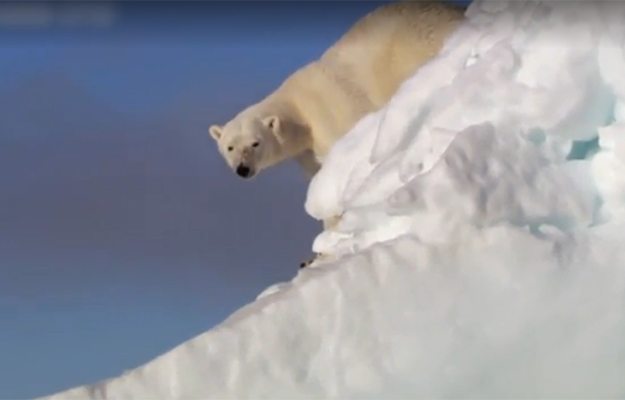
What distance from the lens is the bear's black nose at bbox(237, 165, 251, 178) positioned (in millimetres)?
2439

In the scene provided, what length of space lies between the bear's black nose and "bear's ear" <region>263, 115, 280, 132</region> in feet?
0.48

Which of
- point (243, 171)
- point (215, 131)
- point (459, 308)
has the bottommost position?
point (459, 308)

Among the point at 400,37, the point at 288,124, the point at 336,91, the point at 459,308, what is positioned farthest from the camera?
the point at 288,124

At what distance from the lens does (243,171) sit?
8.05 ft

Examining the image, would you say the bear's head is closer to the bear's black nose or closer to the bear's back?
the bear's black nose

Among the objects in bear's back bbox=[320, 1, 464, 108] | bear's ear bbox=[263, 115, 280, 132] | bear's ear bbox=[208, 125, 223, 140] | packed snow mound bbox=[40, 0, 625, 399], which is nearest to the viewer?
packed snow mound bbox=[40, 0, 625, 399]

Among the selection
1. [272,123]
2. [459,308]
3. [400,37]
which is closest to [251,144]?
[272,123]

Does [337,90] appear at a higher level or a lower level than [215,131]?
lower

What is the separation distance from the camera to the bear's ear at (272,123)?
7.84 ft

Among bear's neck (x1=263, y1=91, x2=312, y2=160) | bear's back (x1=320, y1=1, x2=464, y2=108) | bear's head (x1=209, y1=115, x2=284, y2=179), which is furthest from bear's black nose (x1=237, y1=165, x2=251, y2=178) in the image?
bear's back (x1=320, y1=1, x2=464, y2=108)

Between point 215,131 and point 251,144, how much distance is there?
182mm

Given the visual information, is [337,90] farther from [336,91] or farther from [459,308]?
[459,308]

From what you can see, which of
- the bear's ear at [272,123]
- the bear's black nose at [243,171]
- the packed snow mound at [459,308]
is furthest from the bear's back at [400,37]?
the packed snow mound at [459,308]

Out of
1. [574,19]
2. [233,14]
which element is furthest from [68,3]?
[574,19]
